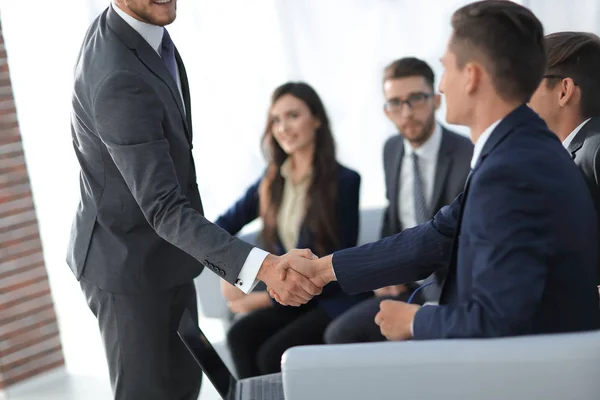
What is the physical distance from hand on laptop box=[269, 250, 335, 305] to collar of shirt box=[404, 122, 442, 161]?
1.15 meters

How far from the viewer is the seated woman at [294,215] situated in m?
3.10

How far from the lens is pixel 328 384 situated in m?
1.50

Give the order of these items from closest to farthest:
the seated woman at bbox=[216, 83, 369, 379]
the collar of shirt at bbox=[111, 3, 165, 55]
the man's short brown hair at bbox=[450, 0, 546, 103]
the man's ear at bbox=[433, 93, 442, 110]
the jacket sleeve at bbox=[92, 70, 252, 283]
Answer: the man's short brown hair at bbox=[450, 0, 546, 103] → the jacket sleeve at bbox=[92, 70, 252, 283] → the collar of shirt at bbox=[111, 3, 165, 55] → the seated woman at bbox=[216, 83, 369, 379] → the man's ear at bbox=[433, 93, 442, 110]

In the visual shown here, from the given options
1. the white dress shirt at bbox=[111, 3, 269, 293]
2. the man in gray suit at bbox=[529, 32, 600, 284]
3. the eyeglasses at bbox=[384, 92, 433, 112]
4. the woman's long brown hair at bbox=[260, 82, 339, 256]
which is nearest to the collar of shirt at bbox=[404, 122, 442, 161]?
the eyeglasses at bbox=[384, 92, 433, 112]

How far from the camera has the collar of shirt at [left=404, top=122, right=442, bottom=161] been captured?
3.12m

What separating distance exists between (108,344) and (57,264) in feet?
7.21

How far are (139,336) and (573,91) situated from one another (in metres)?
1.42

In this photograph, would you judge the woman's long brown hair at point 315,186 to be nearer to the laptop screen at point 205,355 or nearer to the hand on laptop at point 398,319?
the laptop screen at point 205,355

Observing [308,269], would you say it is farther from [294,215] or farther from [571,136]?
[294,215]

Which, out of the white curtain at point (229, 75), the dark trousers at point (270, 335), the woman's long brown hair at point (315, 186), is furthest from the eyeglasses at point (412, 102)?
the dark trousers at point (270, 335)

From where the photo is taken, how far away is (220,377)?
203 cm

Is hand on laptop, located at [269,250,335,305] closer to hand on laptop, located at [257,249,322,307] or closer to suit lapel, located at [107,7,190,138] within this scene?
hand on laptop, located at [257,249,322,307]

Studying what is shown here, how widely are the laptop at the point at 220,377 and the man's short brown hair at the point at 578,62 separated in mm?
1170

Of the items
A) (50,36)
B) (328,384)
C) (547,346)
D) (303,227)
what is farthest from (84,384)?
(547,346)
